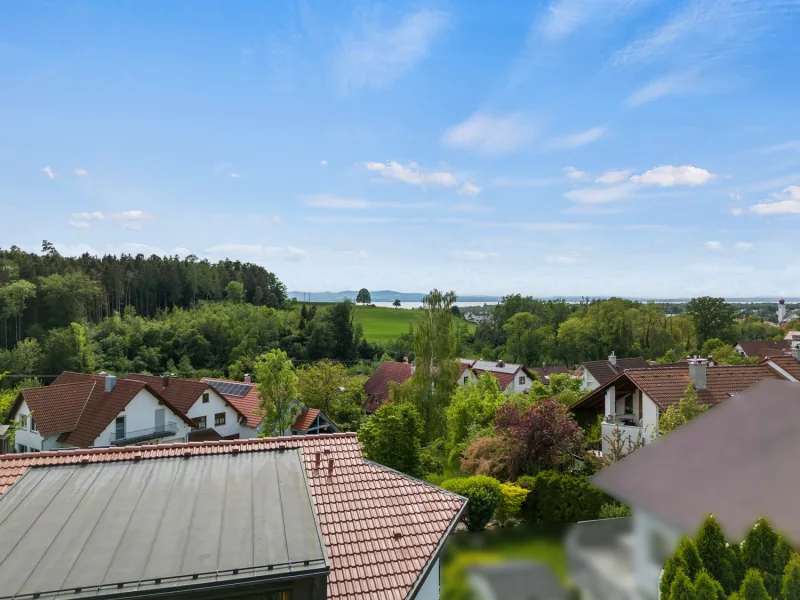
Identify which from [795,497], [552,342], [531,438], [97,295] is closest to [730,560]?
[795,497]

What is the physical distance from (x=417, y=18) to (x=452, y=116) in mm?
5175

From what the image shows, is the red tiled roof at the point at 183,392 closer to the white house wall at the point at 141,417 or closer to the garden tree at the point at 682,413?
the white house wall at the point at 141,417

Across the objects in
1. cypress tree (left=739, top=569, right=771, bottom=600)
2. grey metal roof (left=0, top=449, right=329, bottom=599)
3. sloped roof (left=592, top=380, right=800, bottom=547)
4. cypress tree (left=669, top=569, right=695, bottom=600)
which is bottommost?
cypress tree (left=669, top=569, right=695, bottom=600)

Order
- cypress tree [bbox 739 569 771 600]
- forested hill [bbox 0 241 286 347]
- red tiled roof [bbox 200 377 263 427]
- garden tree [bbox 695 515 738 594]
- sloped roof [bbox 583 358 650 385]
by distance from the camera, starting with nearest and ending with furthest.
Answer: cypress tree [bbox 739 569 771 600], garden tree [bbox 695 515 738 594], red tiled roof [bbox 200 377 263 427], sloped roof [bbox 583 358 650 385], forested hill [bbox 0 241 286 347]

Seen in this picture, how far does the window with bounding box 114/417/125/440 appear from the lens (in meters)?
23.9

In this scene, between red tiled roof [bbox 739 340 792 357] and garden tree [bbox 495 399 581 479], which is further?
red tiled roof [bbox 739 340 792 357]

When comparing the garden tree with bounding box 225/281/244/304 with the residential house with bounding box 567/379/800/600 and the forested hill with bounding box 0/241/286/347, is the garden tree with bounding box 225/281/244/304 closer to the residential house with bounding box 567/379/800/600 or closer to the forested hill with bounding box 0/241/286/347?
the forested hill with bounding box 0/241/286/347

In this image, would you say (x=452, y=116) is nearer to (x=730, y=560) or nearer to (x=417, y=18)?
(x=417, y=18)

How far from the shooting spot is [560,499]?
Result: 1394 cm

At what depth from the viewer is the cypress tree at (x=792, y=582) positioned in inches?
174

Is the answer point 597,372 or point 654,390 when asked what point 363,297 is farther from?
point 654,390

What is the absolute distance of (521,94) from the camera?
47.4 ft

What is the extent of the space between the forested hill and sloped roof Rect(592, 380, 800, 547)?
200ft

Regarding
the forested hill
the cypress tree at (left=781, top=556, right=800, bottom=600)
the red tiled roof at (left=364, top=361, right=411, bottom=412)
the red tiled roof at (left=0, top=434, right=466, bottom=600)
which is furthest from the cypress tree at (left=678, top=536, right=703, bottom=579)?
the forested hill
